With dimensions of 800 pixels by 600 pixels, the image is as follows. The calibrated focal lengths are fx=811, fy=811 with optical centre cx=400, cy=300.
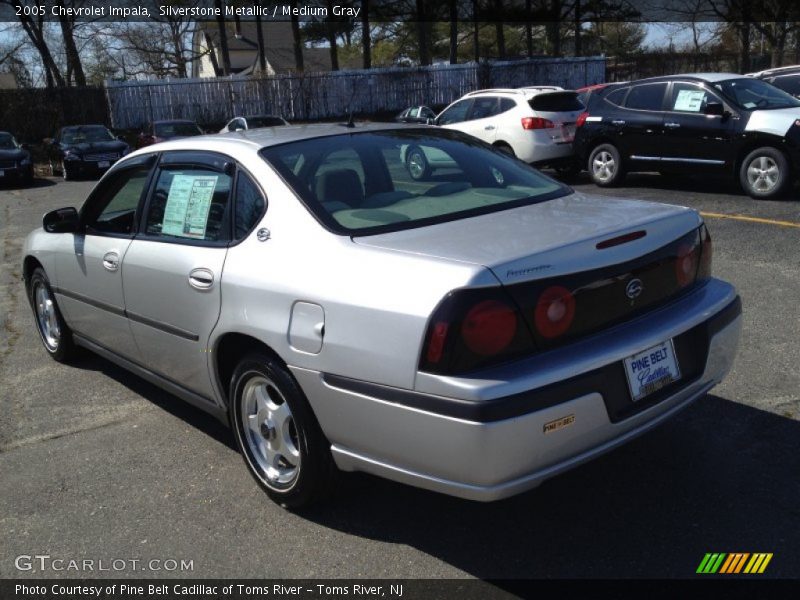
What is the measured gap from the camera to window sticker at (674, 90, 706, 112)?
1097 cm

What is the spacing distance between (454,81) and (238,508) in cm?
3473

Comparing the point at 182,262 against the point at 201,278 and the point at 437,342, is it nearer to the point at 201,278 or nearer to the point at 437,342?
the point at 201,278

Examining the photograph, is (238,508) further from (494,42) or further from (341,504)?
(494,42)

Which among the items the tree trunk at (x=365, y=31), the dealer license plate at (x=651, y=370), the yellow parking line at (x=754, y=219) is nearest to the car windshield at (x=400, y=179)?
the dealer license plate at (x=651, y=370)

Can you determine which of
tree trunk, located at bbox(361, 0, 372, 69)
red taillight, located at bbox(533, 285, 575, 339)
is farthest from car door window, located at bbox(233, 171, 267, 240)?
tree trunk, located at bbox(361, 0, 372, 69)

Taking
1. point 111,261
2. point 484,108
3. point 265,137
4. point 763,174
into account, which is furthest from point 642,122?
point 111,261

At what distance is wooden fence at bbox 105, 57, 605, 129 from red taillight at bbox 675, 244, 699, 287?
101 feet

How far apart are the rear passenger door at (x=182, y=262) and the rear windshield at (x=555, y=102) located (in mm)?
10317

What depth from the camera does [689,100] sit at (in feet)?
36.4

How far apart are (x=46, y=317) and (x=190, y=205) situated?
2.35m

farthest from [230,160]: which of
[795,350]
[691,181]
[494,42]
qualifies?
[494,42]

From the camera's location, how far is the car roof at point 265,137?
3.82 metres

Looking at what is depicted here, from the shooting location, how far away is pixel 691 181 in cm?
1251

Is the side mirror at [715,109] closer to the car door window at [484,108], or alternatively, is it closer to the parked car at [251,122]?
the car door window at [484,108]
